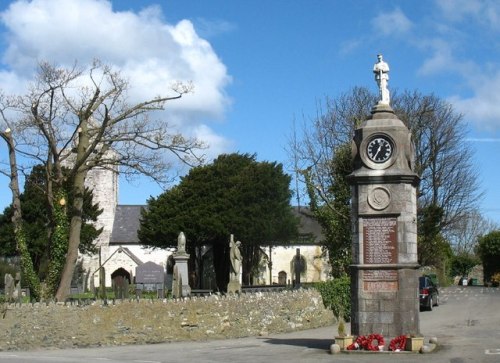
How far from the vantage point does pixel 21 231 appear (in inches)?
1053

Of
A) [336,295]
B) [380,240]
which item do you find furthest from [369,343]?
[336,295]

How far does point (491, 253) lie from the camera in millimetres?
65625

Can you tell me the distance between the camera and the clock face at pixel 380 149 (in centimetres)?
1639

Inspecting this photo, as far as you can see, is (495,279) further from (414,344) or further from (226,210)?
(414,344)

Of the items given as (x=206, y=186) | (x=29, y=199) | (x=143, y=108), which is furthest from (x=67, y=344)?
(x=29, y=199)

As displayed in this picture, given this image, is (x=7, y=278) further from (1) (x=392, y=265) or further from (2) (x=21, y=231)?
(1) (x=392, y=265)

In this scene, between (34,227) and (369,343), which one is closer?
(369,343)

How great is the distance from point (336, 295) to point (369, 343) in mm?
10787

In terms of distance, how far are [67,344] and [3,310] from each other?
6.73 ft

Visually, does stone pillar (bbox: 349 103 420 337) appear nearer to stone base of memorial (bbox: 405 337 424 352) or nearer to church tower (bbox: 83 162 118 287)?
stone base of memorial (bbox: 405 337 424 352)

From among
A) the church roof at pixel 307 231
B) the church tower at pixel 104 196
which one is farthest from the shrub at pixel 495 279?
the church tower at pixel 104 196

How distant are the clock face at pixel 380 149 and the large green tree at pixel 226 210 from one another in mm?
42244

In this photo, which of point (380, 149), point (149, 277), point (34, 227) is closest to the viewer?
point (380, 149)

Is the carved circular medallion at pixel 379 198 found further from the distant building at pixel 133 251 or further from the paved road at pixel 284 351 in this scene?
the distant building at pixel 133 251
